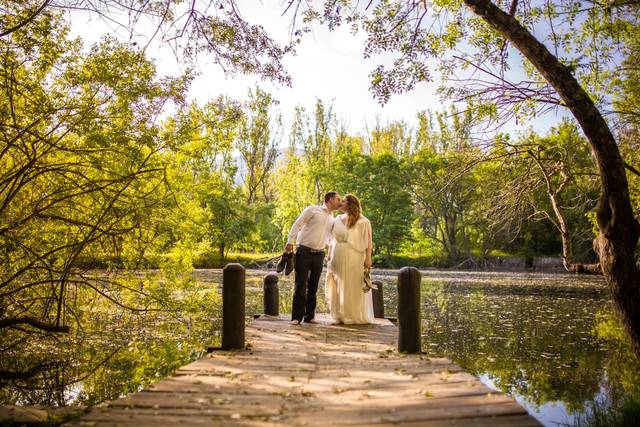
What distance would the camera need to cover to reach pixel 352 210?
886 centimetres

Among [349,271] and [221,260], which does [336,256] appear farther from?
[221,260]

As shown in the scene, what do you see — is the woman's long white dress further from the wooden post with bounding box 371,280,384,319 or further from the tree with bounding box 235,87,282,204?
the tree with bounding box 235,87,282,204

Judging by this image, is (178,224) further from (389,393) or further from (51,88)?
(389,393)

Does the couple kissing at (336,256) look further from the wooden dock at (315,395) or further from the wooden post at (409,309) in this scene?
the wooden post at (409,309)

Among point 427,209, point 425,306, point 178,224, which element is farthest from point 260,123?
point 178,224

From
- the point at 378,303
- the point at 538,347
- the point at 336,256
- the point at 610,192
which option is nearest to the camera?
the point at 610,192

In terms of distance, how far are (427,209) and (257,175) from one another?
18.4 meters

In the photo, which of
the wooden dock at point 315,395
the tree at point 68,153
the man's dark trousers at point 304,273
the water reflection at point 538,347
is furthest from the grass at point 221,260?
the wooden dock at point 315,395

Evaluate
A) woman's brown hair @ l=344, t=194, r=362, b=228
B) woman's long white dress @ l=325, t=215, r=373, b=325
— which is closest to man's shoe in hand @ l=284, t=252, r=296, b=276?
woman's long white dress @ l=325, t=215, r=373, b=325

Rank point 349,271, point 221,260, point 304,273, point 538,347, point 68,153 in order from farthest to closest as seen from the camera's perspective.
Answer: point 221,260
point 538,347
point 68,153
point 349,271
point 304,273

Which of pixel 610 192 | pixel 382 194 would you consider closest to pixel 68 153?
pixel 610 192

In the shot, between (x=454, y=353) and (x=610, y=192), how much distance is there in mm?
5385

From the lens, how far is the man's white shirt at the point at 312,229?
8654 mm

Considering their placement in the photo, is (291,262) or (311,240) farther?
(291,262)
